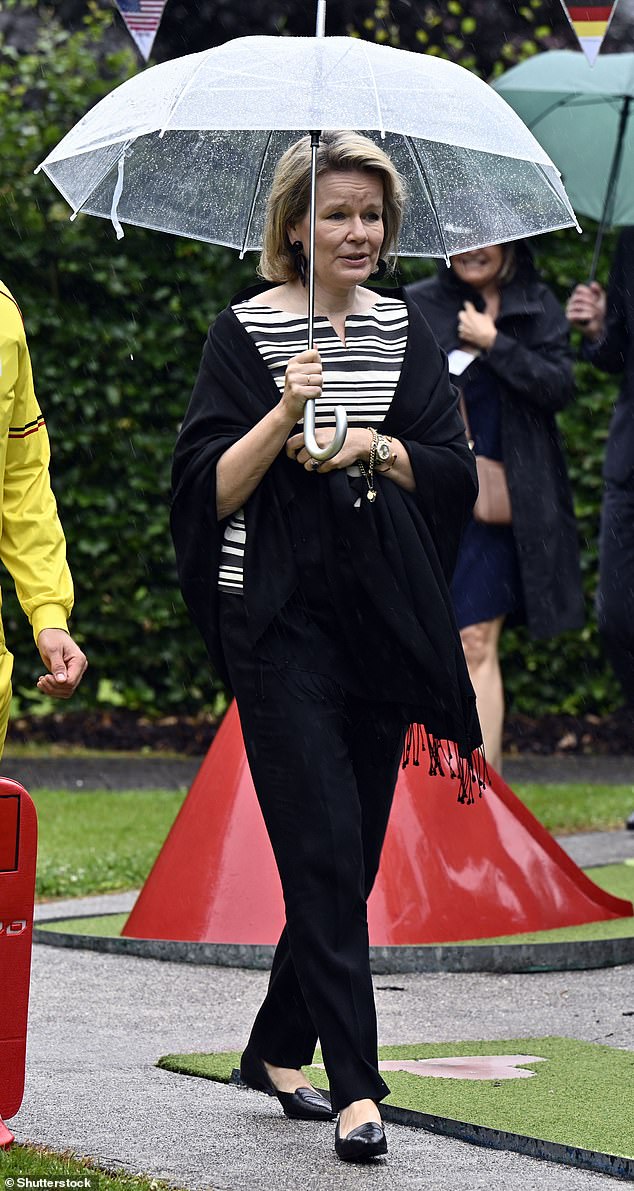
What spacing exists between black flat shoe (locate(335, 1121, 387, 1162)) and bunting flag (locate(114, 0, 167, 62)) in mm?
4023

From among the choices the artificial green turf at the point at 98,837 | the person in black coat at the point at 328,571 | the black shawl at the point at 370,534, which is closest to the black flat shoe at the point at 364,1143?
the person in black coat at the point at 328,571

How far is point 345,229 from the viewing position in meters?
4.20

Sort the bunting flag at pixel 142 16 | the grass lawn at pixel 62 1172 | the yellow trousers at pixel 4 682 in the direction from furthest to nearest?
the bunting flag at pixel 142 16 < the yellow trousers at pixel 4 682 < the grass lawn at pixel 62 1172

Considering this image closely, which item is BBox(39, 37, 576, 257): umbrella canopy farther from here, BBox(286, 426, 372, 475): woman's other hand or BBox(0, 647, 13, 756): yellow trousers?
BBox(0, 647, 13, 756): yellow trousers

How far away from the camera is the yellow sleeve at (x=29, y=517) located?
151 inches

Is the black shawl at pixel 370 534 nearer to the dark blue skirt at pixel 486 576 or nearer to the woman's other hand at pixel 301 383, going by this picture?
the woman's other hand at pixel 301 383

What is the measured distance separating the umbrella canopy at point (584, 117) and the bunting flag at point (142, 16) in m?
1.91

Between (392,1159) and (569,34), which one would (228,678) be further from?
(569,34)

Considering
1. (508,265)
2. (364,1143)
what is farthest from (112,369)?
(364,1143)

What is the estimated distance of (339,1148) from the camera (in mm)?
3889

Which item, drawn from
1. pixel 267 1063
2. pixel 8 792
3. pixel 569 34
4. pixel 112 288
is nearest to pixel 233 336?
pixel 8 792

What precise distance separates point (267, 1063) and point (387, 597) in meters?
1.08

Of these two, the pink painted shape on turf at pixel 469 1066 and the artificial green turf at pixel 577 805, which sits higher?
the pink painted shape on turf at pixel 469 1066

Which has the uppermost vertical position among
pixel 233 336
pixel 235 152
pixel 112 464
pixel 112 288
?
pixel 235 152
